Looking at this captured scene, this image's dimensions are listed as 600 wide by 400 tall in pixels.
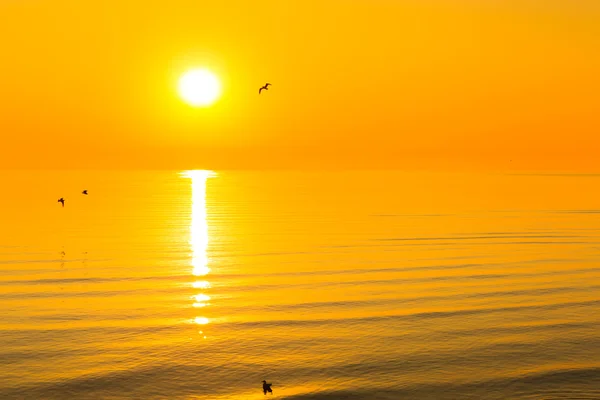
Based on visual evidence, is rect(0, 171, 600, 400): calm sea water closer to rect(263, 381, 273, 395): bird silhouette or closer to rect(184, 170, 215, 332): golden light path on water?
rect(184, 170, 215, 332): golden light path on water

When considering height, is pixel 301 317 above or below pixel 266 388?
above

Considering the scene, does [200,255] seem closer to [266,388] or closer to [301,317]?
[301,317]

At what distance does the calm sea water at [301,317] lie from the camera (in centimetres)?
2550

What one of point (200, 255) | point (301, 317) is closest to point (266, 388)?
point (301, 317)

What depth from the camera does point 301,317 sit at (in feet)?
117

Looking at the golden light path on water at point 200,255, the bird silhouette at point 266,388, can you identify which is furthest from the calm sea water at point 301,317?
the bird silhouette at point 266,388

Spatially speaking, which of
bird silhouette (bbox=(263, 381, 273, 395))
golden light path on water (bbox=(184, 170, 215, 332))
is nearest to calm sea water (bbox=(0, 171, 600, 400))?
golden light path on water (bbox=(184, 170, 215, 332))

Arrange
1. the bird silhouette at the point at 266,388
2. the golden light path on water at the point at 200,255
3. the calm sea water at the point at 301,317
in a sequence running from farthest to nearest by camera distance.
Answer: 1. the golden light path on water at the point at 200,255
2. the calm sea water at the point at 301,317
3. the bird silhouette at the point at 266,388

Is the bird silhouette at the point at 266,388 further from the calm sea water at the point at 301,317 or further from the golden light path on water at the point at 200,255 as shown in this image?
the golden light path on water at the point at 200,255

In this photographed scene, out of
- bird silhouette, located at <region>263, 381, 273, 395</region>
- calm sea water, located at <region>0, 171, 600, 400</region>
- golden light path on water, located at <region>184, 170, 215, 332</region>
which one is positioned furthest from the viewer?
golden light path on water, located at <region>184, 170, 215, 332</region>

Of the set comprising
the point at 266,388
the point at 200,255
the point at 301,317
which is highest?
the point at 200,255

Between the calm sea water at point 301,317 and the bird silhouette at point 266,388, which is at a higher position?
the calm sea water at point 301,317

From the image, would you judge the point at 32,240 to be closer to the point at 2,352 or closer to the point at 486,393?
the point at 2,352

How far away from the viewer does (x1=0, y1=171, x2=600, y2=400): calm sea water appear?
2550 cm
